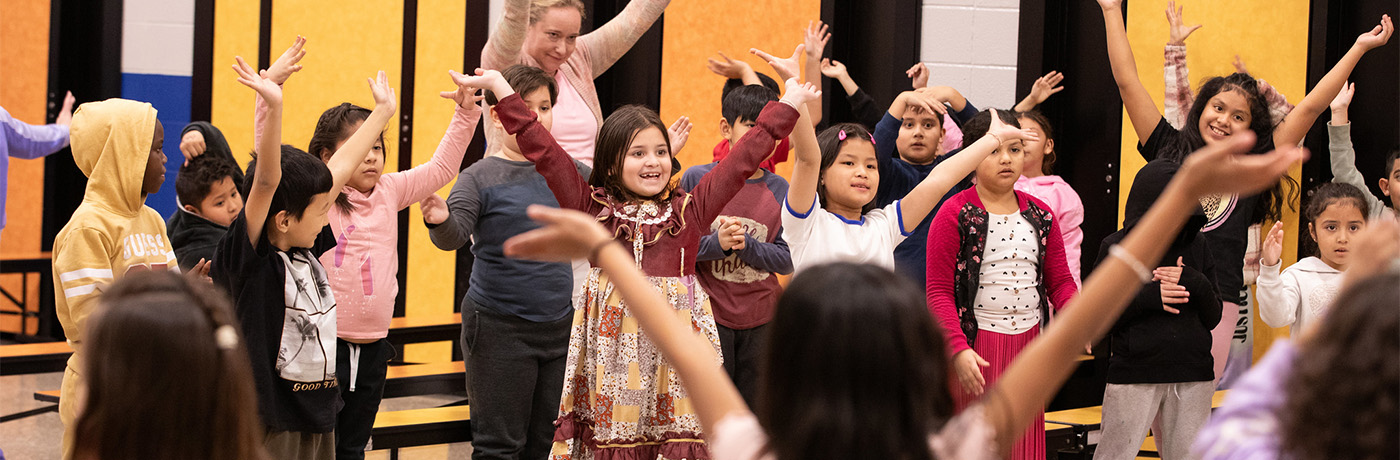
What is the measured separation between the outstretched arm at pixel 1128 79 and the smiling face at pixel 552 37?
1750 mm

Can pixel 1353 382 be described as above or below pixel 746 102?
below

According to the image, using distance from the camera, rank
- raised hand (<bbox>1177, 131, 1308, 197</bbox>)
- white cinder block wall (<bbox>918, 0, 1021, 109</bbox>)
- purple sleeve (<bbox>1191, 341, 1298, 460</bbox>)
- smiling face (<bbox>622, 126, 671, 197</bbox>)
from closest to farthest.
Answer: purple sleeve (<bbox>1191, 341, 1298, 460</bbox>) < raised hand (<bbox>1177, 131, 1308, 197</bbox>) < smiling face (<bbox>622, 126, 671, 197</bbox>) < white cinder block wall (<bbox>918, 0, 1021, 109</bbox>)

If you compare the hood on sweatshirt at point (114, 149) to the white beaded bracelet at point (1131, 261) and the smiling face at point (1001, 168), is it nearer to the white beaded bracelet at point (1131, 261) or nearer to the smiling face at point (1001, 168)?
the smiling face at point (1001, 168)

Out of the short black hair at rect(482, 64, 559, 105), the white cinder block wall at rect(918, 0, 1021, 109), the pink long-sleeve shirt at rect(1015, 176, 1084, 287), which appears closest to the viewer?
the short black hair at rect(482, 64, 559, 105)

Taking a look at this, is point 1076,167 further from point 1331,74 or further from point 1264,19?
point 1331,74

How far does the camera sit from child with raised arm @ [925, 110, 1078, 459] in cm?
317

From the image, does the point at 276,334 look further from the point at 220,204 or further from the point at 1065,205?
the point at 1065,205

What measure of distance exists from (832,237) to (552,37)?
1.34m

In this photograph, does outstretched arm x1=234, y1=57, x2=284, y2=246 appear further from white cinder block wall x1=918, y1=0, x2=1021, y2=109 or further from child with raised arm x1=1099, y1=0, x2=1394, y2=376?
white cinder block wall x1=918, y1=0, x2=1021, y2=109

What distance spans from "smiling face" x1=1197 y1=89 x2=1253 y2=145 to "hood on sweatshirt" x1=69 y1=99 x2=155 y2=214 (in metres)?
3.07

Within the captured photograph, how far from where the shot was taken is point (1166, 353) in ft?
11.3

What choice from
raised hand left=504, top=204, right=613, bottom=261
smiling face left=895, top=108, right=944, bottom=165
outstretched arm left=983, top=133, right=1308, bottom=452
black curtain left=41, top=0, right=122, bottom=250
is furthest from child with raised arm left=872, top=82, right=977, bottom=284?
black curtain left=41, top=0, right=122, bottom=250

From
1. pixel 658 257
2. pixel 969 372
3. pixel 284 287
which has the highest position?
pixel 658 257

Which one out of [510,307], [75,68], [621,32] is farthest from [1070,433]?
[75,68]
